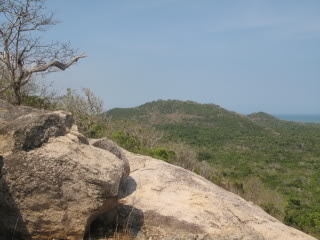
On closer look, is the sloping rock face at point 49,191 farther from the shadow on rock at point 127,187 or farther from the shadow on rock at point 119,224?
the shadow on rock at point 127,187

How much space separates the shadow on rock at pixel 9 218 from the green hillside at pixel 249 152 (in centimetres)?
985

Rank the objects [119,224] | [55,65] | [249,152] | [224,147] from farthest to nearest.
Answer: [224,147] < [249,152] < [55,65] < [119,224]

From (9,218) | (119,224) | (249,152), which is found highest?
(9,218)

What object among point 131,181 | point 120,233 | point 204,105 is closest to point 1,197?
point 120,233

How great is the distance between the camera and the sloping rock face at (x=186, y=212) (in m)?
5.92

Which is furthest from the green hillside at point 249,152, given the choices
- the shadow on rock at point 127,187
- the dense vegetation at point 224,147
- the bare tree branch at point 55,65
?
the shadow on rock at point 127,187

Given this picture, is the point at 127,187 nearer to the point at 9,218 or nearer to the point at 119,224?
the point at 119,224

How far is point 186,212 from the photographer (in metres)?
6.20

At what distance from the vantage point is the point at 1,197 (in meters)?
5.29

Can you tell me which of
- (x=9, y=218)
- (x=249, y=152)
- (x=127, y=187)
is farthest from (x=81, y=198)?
(x=249, y=152)

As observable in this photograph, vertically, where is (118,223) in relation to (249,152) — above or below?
above

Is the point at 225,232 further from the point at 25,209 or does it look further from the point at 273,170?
the point at 273,170

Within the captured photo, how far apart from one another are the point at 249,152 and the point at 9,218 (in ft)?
143

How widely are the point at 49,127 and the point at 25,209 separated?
113 centimetres
